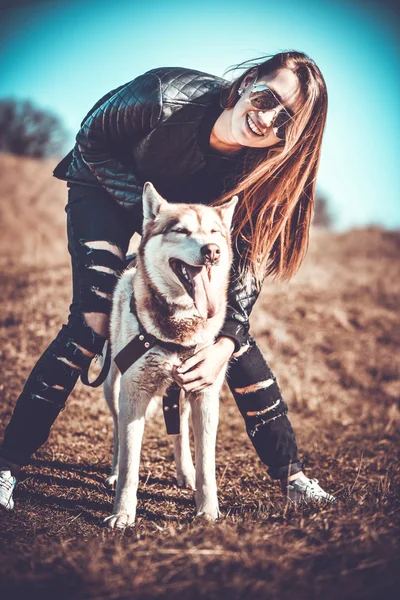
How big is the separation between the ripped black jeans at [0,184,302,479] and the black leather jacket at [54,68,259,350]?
5.8 inches

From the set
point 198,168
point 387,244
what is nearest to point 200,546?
point 198,168

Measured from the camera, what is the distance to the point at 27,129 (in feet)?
79.7

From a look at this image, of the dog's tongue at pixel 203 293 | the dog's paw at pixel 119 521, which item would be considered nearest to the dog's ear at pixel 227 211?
the dog's tongue at pixel 203 293

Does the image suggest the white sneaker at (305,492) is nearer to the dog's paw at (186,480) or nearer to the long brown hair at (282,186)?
the dog's paw at (186,480)

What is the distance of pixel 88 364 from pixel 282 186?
1.60 metres

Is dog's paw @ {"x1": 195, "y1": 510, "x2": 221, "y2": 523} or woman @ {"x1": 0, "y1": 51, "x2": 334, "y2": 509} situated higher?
woman @ {"x1": 0, "y1": 51, "x2": 334, "y2": 509}

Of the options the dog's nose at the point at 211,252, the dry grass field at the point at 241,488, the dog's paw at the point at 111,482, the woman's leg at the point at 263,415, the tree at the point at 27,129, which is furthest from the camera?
the tree at the point at 27,129

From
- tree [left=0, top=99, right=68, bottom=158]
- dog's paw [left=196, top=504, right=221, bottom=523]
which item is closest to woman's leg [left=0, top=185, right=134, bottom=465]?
dog's paw [left=196, top=504, right=221, bottom=523]

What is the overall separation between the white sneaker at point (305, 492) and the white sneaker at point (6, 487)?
1558mm

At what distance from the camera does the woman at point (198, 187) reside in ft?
8.29

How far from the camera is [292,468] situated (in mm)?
2750

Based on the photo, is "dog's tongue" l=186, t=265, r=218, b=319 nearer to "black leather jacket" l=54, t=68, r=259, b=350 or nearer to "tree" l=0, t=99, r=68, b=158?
"black leather jacket" l=54, t=68, r=259, b=350

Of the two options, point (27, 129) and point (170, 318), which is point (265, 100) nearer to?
point (170, 318)

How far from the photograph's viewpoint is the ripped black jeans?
256 cm
